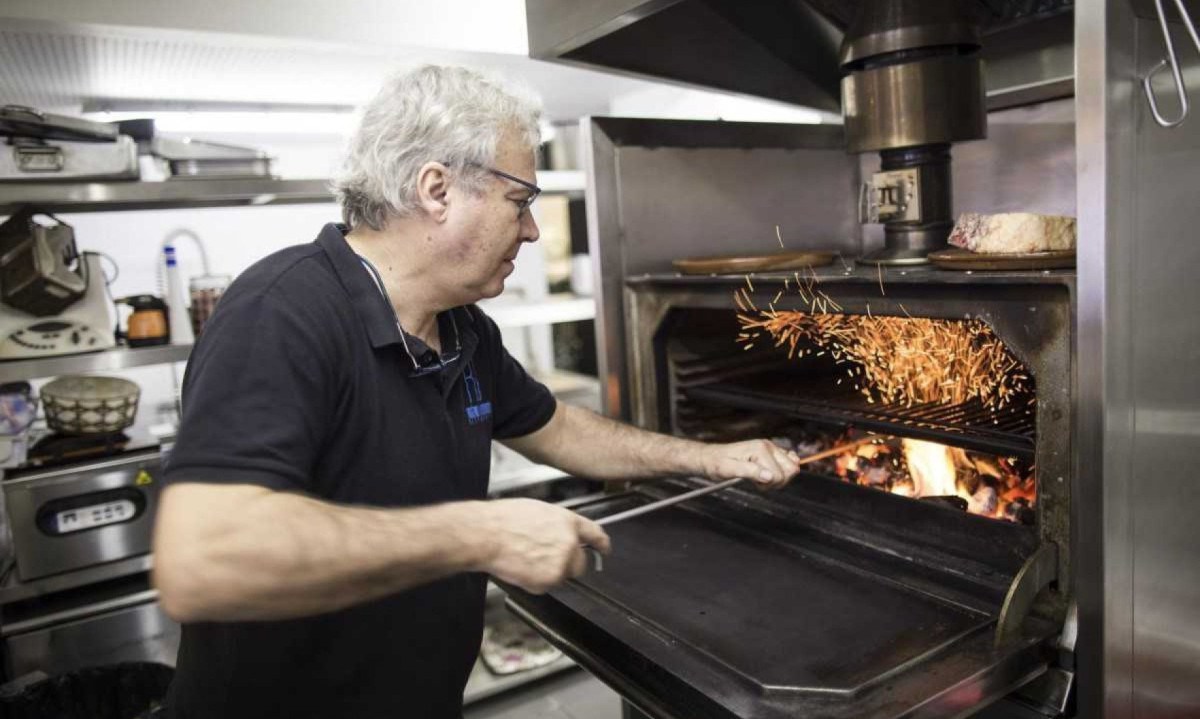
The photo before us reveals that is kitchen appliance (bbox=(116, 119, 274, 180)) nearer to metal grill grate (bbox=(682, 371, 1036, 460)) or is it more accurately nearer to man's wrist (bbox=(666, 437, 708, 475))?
metal grill grate (bbox=(682, 371, 1036, 460))

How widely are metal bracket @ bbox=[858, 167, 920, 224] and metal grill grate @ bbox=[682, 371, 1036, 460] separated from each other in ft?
1.30

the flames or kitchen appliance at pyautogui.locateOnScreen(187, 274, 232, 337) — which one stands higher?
kitchen appliance at pyautogui.locateOnScreen(187, 274, 232, 337)

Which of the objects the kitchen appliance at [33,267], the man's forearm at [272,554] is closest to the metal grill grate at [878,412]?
the man's forearm at [272,554]

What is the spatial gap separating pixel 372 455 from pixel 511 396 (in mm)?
469

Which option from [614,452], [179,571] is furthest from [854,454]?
[179,571]

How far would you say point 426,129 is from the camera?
1.31 metres

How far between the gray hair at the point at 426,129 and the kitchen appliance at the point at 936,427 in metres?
0.41

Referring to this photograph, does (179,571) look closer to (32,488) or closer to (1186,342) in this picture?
(1186,342)

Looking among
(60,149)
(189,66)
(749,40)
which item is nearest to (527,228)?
(749,40)

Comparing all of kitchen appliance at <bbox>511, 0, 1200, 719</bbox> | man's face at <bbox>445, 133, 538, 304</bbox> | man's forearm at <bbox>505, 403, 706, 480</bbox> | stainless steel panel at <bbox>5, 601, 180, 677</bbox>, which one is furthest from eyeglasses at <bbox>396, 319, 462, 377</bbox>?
stainless steel panel at <bbox>5, 601, 180, 677</bbox>

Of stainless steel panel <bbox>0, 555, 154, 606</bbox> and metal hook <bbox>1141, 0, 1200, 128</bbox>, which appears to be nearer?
metal hook <bbox>1141, 0, 1200, 128</bbox>

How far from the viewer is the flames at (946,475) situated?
5.28ft

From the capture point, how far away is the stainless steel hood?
1.79 metres

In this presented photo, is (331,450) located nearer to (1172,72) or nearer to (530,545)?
(530,545)
